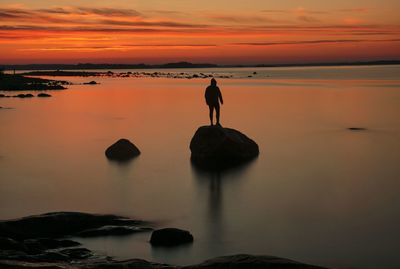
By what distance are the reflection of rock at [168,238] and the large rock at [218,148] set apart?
8540 millimetres

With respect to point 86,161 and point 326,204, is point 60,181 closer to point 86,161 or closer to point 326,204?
point 86,161

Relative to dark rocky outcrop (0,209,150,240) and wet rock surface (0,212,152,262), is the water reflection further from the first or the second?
dark rocky outcrop (0,209,150,240)

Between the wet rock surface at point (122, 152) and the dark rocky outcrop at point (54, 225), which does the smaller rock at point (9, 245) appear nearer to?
the dark rocky outcrop at point (54, 225)

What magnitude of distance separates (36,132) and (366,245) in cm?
2493

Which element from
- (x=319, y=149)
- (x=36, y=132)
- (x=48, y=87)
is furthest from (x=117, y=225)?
(x=48, y=87)

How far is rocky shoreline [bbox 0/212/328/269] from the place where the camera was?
7.94m

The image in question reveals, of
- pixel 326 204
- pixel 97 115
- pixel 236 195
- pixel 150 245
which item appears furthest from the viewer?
pixel 97 115

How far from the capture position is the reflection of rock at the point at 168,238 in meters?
10.4

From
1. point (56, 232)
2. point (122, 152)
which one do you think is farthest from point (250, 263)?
point (122, 152)

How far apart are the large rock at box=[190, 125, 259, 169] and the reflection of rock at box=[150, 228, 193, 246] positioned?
336 inches

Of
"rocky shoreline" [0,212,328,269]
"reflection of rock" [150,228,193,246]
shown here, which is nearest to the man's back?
"rocky shoreline" [0,212,328,269]

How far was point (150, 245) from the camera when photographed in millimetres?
10383

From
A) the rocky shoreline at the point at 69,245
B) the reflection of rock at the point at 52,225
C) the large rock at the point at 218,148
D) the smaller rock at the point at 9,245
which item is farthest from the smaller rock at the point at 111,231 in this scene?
the large rock at the point at 218,148

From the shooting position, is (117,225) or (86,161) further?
(86,161)
